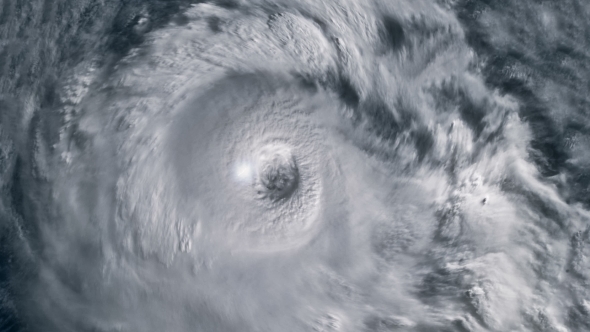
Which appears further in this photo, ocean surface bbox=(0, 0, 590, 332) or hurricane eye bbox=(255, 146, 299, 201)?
hurricane eye bbox=(255, 146, 299, 201)

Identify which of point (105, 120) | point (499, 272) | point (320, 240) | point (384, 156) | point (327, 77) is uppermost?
point (327, 77)

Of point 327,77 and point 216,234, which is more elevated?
point 327,77

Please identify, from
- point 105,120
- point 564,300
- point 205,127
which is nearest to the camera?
point 564,300

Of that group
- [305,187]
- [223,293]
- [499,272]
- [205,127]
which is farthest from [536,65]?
[223,293]

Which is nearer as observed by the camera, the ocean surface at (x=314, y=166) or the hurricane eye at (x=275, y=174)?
the ocean surface at (x=314, y=166)

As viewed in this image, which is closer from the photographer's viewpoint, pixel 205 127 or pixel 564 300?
pixel 564 300

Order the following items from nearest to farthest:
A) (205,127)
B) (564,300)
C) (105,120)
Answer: (564,300) → (105,120) → (205,127)

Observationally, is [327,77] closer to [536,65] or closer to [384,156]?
[384,156]

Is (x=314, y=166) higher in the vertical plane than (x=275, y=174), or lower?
higher
